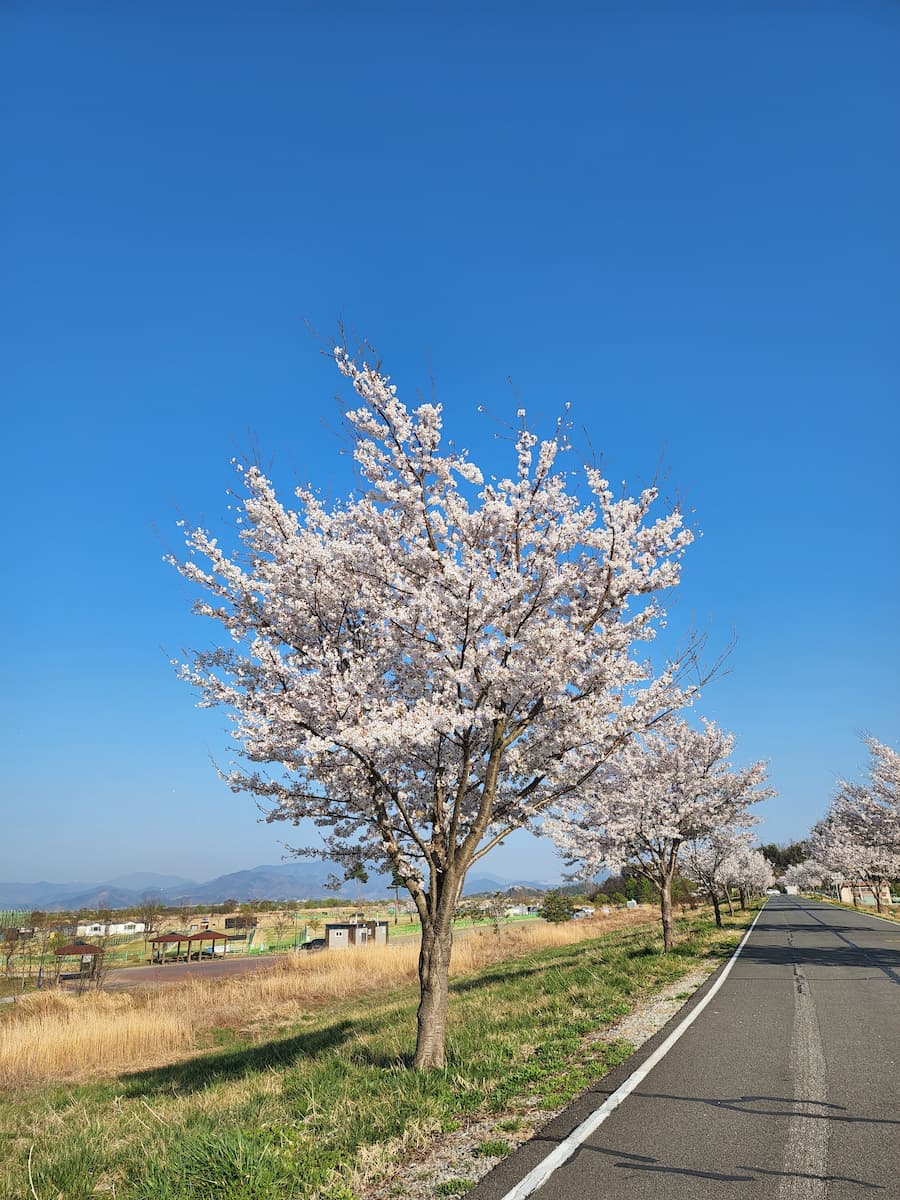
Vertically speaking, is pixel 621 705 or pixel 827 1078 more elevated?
pixel 621 705

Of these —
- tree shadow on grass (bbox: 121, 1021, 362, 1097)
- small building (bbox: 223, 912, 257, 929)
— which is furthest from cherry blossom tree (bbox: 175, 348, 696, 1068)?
small building (bbox: 223, 912, 257, 929)

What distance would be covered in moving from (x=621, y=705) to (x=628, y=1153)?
555 cm

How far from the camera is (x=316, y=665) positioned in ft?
31.5

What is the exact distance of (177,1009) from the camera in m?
23.2

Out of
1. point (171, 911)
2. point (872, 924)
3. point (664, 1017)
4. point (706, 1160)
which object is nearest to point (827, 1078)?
point (706, 1160)

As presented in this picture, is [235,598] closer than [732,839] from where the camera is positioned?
Yes

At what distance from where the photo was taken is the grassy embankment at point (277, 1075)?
5816 mm

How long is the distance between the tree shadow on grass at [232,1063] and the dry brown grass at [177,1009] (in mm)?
1756

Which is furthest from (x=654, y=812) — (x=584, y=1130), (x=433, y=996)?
(x=584, y=1130)

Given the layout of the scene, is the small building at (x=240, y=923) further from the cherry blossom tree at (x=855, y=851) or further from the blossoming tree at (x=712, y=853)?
the cherry blossom tree at (x=855, y=851)

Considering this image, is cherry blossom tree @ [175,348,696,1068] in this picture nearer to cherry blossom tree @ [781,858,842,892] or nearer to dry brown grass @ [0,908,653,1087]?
dry brown grass @ [0,908,653,1087]

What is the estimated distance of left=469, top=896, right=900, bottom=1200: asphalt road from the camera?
5.10m

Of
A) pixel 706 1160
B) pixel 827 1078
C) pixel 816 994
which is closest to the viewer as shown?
pixel 706 1160

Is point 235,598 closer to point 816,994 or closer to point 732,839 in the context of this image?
point 816,994
